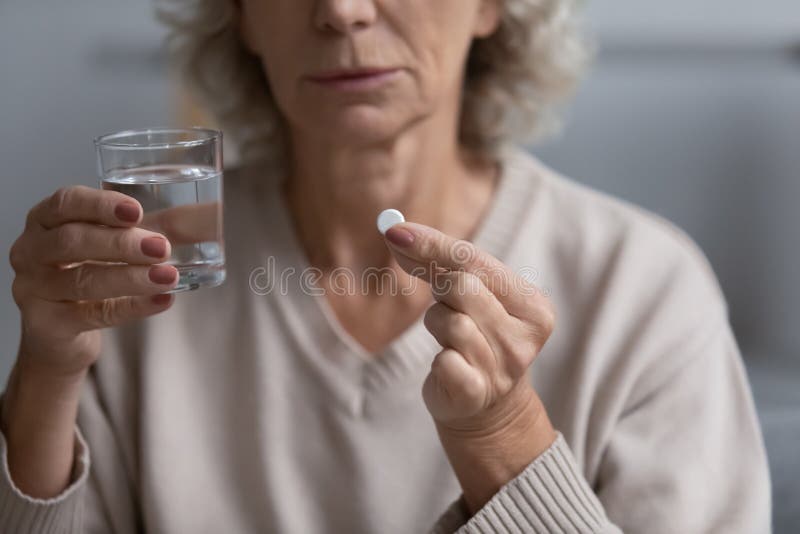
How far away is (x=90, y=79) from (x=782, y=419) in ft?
6.67

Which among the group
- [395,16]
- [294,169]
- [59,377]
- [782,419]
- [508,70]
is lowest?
[782,419]

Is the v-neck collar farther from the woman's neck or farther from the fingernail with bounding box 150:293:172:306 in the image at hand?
the fingernail with bounding box 150:293:172:306

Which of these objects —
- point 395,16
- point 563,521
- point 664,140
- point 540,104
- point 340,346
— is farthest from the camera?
point 664,140

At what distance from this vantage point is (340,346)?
1316 millimetres

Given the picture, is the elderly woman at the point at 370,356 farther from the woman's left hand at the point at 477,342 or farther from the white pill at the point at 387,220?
the white pill at the point at 387,220

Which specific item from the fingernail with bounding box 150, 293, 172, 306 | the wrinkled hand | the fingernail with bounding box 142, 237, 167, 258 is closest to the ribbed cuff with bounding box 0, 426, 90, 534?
the fingernail with bounding box 150, 293, 172, 306

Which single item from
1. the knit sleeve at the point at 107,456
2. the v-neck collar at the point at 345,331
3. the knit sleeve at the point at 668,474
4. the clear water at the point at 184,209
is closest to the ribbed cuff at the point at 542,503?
the knit sleeve at the point at 668,474

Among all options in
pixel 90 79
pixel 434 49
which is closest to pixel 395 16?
pixel 434 49

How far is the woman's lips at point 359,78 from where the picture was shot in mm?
1193

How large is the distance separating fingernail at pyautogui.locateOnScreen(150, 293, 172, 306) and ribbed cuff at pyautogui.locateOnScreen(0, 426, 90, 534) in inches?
10.5

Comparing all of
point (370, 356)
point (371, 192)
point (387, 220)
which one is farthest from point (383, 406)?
point (387, 220)

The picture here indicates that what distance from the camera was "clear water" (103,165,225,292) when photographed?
0.96 m

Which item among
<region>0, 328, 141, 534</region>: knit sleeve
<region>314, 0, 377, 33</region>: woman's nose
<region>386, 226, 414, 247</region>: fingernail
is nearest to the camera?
<region>386, 226, 414, 247</region>: fingernail

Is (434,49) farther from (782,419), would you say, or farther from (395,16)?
(782,419)
